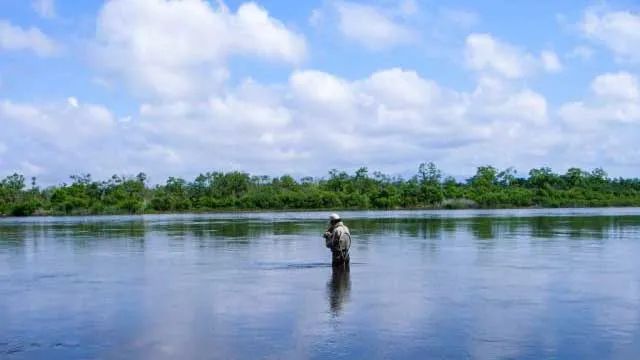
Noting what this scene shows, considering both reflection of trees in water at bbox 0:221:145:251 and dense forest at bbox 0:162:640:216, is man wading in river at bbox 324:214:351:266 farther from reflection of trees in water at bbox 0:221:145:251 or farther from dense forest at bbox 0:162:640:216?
dense forest at bbox 0:162:640:216

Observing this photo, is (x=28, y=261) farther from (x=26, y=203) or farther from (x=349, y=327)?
(x=26, y=203)

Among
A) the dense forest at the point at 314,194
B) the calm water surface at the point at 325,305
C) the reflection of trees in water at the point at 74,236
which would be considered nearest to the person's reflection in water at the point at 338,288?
the calm water surface at the point at 325,305

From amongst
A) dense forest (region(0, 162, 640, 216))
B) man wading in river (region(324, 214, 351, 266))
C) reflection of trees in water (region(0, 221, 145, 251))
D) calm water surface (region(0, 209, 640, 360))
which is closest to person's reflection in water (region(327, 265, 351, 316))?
calm water surface (region(0, 209, 640, 360))

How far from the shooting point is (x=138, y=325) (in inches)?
523

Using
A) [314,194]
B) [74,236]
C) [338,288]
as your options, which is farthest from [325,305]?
[314,194]

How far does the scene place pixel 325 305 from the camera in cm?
1509

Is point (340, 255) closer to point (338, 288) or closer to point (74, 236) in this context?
point (338, 288)

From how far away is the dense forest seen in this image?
12188cm

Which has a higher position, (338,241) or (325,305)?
(338,241)

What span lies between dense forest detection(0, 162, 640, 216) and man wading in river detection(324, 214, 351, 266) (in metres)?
101

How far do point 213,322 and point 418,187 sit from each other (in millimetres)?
117477

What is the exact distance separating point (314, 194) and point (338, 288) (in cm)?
11020

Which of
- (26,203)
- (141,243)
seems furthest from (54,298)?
(26,203)

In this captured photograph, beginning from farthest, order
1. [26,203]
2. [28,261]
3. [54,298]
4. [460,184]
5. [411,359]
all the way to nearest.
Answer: [460,184] → [26,203] → [28,261] → [54,298] → [411,359]
